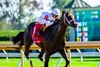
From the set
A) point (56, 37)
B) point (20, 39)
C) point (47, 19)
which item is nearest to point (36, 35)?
point (47, 19)

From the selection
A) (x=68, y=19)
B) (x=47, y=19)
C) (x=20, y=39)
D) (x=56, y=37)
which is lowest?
(x=20, y=39)

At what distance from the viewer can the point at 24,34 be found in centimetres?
962

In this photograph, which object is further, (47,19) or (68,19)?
(47,19)

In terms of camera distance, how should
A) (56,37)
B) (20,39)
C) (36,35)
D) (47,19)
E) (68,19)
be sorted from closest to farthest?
(68,19) < (56,37) < (47,19) < (36,35) < (20,39)

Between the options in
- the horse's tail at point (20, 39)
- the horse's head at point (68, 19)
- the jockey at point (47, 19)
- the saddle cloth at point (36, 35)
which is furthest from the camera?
the horse's tail at point (20, 39)

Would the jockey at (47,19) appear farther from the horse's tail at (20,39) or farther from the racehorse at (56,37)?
the horse's tail at (20,39)

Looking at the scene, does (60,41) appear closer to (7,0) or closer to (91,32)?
(91,32)

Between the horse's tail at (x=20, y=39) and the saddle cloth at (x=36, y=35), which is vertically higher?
the saddle cloth at (x=36, y=35)

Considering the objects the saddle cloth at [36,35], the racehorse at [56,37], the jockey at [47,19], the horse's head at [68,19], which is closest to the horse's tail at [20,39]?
the saddle cloth at [36,35]

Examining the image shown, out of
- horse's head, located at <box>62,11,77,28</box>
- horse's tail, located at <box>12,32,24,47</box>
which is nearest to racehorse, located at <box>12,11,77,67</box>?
horse's head, located at <box>62,11,77,28</box>

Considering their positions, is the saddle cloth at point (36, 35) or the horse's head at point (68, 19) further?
the saddle cloth at point (36, 35)

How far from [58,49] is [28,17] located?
43.9m

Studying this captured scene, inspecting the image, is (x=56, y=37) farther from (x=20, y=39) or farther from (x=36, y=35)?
(x=20, y=39)

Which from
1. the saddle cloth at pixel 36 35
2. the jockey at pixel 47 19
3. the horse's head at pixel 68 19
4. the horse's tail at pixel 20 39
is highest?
the horse's head at pixel 68 19
